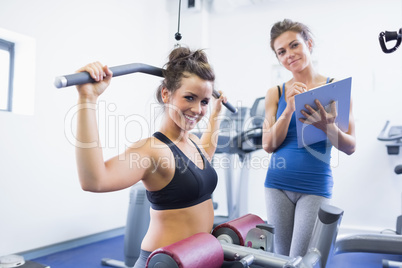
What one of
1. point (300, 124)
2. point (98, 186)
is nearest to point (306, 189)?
point (300, 124)

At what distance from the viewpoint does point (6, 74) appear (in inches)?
109

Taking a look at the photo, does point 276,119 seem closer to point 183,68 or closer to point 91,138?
→ point 183,68

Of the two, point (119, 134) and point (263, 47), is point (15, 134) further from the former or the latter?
point (263, 47)

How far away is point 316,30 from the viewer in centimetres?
375

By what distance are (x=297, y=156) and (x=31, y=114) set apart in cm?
231

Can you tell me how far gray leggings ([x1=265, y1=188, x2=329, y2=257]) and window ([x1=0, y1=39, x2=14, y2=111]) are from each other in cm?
245

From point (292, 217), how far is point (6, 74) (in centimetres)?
268

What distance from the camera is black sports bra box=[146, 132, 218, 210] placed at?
3.39 ft

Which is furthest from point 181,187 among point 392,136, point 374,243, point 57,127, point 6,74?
point 392,136

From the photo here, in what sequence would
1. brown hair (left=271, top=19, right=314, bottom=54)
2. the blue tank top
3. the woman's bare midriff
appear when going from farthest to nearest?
brown hair (left=271, top=19, right=314, bottom=54), the blue tank top, the woman's bare midriff

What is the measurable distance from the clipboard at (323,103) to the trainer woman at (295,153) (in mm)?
24

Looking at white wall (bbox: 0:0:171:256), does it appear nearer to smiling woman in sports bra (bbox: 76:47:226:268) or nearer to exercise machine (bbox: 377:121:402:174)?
smiling woman in sports bra (bbox: 76:47:226:268)

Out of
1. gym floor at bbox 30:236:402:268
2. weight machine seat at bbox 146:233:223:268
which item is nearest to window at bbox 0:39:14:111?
gym floor at bbox 30:236:402:268

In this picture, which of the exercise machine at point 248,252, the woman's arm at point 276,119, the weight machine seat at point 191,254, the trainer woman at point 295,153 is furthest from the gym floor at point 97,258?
the weight machine seat at point 191,254
